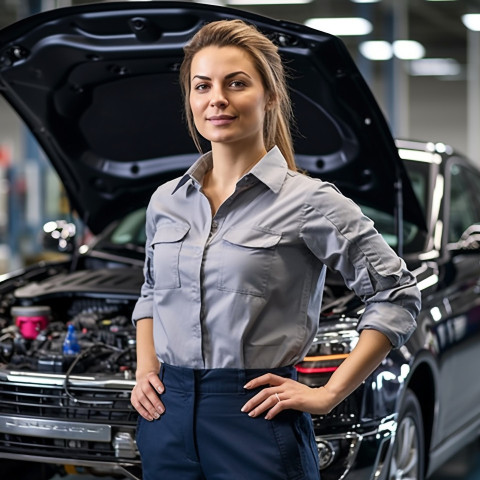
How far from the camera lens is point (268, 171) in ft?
6.85

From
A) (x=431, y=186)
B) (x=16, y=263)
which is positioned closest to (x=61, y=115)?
(x=431, y=186)

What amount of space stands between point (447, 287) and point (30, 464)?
1925mm

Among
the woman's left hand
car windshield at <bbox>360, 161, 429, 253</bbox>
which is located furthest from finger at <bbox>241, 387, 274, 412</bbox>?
car windshield at <bbox>360, 161, 429, 253</bbox>

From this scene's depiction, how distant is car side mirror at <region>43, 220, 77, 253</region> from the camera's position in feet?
15.9

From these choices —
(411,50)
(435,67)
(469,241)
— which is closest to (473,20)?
(411,50)

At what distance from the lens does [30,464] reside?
4066 millimetres

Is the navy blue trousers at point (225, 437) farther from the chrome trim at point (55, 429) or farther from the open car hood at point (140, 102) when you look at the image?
the open car hood at point (140, 102)

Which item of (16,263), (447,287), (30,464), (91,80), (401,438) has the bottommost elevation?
(16,263)

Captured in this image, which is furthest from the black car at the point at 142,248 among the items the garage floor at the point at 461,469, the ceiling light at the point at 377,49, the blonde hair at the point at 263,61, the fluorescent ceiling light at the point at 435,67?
the fluorescent ceiling light at the point at 435,67

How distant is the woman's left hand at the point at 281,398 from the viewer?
1986 mm

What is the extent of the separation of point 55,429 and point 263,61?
1.66 metres

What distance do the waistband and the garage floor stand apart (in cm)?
257

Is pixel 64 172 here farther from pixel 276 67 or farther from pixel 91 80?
pixel 276 67

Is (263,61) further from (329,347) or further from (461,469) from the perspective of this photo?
(461,469)
